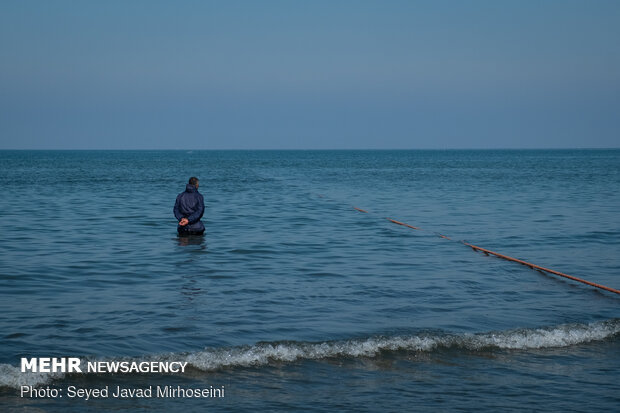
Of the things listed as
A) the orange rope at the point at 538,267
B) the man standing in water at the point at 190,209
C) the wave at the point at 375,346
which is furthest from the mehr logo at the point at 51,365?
the man standing in water at the point at 190,209

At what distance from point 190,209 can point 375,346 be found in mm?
8950

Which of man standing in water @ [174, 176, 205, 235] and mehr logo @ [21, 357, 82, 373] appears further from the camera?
man standing in water @ [174, 176, 205, 235]

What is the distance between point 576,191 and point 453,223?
57.1ft

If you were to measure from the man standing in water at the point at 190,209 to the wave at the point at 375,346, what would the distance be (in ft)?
26.6

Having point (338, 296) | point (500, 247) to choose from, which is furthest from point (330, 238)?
point (338, 296)

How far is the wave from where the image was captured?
23.5 ft

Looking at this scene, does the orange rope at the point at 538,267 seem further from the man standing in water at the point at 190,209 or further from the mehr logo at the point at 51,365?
the mehr logo at the point at 51,365

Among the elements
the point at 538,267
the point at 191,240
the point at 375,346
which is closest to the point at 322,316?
the point at 375,346

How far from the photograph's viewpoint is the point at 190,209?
51.8 feet

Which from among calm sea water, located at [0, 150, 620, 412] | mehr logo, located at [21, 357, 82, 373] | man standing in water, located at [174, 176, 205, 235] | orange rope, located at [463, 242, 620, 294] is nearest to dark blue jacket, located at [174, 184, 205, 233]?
man standing in water, located at [174, 176, 205, 235]

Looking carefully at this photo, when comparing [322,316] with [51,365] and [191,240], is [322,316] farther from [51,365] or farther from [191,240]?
[191,240]

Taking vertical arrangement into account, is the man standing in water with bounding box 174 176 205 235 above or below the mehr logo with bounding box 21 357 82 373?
above

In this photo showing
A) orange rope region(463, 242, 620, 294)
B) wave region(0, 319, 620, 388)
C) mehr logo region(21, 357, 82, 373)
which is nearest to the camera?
mehr logo region(21, 357, 82, 373)

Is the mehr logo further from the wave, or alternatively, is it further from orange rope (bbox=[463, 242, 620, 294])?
orange rope (bbox=[463, 242, 620, 294])
